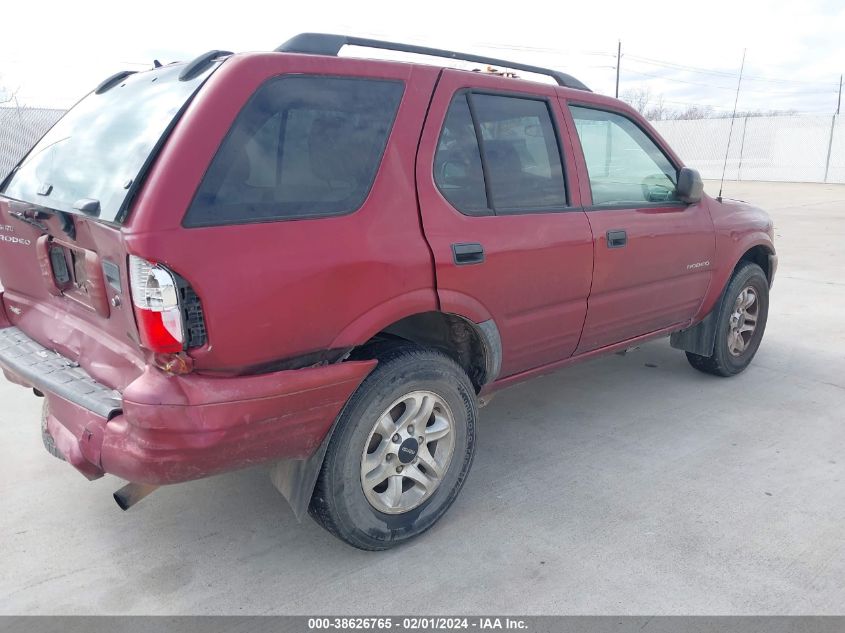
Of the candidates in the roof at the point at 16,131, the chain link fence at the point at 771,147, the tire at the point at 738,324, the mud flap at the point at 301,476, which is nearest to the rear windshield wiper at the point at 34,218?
the mud flap at the point at 301,476

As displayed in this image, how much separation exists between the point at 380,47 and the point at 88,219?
4.55 feet

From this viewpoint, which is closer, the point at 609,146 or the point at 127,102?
the point at 127,102

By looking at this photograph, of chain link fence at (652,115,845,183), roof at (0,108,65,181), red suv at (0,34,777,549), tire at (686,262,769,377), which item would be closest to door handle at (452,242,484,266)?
red suv at (0,34,777,549)

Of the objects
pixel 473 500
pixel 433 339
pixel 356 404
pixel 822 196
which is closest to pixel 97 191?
pixel 356 404

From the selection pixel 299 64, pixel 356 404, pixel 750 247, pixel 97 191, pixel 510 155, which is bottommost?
pixel 356 404

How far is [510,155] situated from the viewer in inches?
120

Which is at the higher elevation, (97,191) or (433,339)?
(97,191)

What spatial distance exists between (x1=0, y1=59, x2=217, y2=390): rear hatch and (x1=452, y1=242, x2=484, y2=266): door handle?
1.15 m

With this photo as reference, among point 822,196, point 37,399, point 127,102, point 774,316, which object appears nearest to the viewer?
point 127,102

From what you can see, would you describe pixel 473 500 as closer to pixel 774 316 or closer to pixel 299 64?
pixel 299 64

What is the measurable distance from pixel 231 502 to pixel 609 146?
2.72m

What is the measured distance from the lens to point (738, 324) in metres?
4.66

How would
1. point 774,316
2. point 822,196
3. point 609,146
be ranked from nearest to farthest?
point 609,146
point 774,316
point 822,196

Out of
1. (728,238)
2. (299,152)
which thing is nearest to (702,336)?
(728,238)
